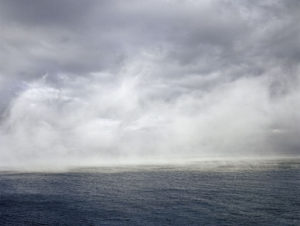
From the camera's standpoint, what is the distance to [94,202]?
95312mm

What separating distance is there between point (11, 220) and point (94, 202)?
2954 centimetres

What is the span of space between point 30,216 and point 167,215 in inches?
1597

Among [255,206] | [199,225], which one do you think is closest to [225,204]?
[255,206]

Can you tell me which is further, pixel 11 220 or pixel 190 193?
pixel 190 193

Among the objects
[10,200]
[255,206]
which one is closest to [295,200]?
[255,206]

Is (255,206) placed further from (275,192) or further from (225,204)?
(275,192)

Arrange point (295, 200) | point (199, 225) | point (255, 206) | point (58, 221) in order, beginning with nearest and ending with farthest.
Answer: point (199, 225) < point (58, 221) < point (255, 206) < point (295, 200)

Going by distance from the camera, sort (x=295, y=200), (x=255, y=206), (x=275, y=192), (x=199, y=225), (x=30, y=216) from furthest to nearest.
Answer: (x=275, y=192) → (x=295, y=200) → (x=255, y=206) → (x=30, y=216) → (x=199, y=225)

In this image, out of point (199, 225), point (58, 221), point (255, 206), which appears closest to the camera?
point (199, 225)

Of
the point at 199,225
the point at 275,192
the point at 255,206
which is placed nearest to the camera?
the point at 199,225

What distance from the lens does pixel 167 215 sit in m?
74.7

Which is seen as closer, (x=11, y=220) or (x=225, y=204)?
(x=11, y=220)

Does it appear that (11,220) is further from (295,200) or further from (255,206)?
(295,200)

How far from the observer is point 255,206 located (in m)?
82.7
